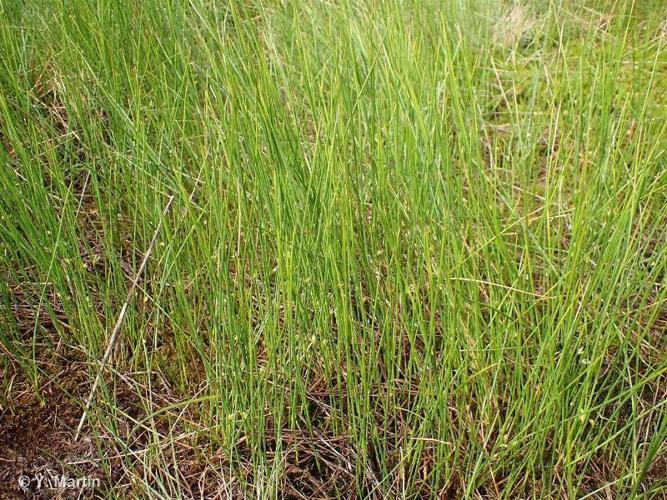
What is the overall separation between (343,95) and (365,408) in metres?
0.60

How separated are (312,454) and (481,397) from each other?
1.10ft

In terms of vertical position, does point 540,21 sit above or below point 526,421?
above

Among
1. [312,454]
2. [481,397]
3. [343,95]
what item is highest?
A: [343,95]

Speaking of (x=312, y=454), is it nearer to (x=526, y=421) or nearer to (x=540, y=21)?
(x=526, y=421)

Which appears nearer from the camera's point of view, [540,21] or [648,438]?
[648,438]

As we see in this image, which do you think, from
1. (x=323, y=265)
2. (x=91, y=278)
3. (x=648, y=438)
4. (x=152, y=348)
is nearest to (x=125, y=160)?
(x=91, y=278)

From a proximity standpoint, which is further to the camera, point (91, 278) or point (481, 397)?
point (91, 278)

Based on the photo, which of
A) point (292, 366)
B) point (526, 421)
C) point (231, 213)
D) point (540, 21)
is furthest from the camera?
point (540, 21)

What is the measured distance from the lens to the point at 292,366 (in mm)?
1358

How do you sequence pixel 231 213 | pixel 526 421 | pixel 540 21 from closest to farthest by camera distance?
pixel 526 421 < pixel 231 213 < pixel 540 21

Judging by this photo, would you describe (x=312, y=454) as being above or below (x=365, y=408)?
below

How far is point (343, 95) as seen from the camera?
1397 mm

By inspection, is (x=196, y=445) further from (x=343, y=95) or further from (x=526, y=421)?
(x=343, y=95)

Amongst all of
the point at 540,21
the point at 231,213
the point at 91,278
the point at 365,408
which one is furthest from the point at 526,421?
the point at 540,21
